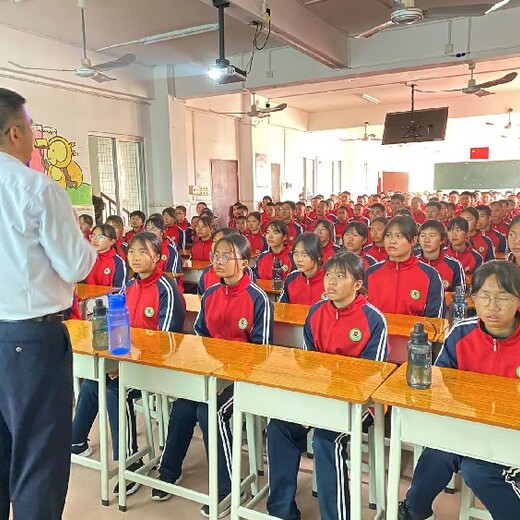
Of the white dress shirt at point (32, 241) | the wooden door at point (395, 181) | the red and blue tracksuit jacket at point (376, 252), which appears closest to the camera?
the white dress shirt at point (32, 241)

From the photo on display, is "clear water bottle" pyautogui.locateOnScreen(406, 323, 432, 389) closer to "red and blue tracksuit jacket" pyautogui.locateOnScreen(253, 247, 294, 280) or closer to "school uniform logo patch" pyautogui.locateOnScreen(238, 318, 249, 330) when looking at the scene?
"school uniform logo patch" pyautogui.locateOnScreen(238, 318, 249, 330)

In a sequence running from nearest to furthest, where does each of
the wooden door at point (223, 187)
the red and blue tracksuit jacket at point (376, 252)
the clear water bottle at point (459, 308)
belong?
1. the clear water bottle at point (459, 308)
2. the red and blue tracksuit jacket at point (376, 252)
3. the wooden door at point (223, 187)

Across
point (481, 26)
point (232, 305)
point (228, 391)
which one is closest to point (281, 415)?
point (228, 391)

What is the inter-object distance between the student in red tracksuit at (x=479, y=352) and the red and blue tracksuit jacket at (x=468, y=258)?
2356 mm

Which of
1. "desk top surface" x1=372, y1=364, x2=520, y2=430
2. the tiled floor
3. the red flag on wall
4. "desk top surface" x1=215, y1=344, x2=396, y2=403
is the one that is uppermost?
the red flag on wall

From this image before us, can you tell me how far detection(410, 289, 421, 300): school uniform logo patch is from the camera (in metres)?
2.99

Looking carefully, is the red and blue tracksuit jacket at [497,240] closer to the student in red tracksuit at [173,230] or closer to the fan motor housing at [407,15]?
the fan motor housing at [407,15]

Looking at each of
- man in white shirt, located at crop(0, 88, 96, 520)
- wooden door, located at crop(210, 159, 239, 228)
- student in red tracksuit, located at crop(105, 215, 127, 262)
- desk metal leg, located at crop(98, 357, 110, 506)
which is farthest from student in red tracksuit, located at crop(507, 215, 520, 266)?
wooden door, located at crop(210, 159, 239, 228)

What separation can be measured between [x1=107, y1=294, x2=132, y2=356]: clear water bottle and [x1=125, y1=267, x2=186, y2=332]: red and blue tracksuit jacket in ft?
1.53

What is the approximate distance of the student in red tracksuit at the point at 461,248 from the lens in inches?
160

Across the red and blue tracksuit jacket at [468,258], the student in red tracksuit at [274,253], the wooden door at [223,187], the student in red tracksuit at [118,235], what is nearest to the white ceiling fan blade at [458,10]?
the red and blue tracksuit jacket at [468,258]

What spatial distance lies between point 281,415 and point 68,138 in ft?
18.9

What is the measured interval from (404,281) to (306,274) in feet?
1.94

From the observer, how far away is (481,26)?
555 centimetres
